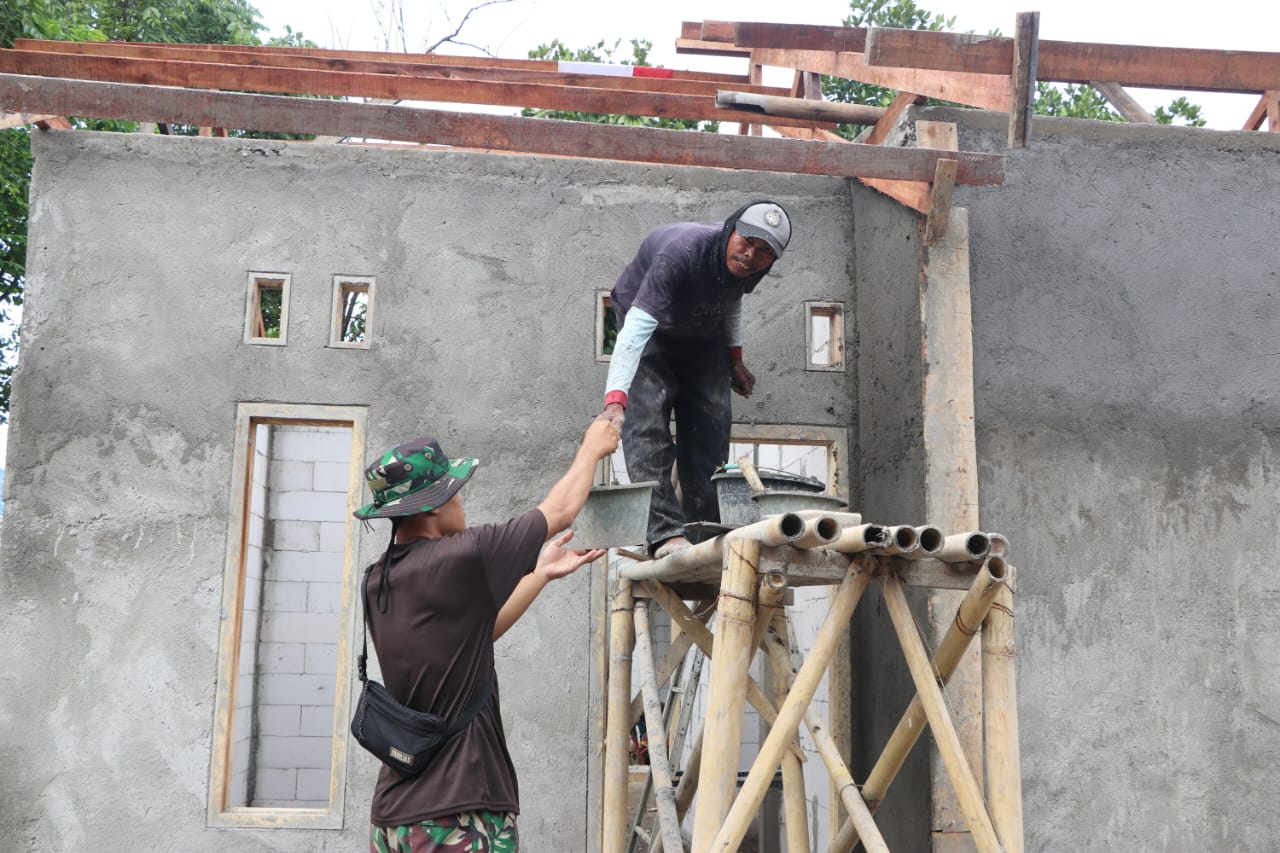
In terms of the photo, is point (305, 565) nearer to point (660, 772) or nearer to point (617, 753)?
point (617, 753)

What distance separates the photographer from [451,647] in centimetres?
281

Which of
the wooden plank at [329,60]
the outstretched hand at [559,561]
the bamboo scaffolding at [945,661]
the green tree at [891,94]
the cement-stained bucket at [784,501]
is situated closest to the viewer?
the bamboo scaffolding at [945,661]

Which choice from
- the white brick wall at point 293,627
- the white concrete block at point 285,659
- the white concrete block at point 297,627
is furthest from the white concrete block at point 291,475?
the white concrete block at point 285,659

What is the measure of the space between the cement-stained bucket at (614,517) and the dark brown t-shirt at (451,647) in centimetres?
68

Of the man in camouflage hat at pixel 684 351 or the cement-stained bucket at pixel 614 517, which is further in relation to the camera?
the man in camouflage hat at pixel 684 351

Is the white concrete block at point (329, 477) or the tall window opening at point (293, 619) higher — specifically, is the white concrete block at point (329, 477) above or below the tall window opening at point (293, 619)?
above

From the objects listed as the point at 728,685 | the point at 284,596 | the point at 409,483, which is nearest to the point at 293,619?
the point at 284,596

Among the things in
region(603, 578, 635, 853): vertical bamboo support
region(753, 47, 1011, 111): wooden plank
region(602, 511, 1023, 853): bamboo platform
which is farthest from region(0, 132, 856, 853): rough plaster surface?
region(602, 511, 1023, 853): bamboo platform

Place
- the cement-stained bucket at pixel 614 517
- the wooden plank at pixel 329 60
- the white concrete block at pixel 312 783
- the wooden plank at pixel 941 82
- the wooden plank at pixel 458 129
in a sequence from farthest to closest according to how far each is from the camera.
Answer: the white concrete block at pixel 312 783 → the wooden plank at pixel 329 60 → the wooden plank at pixel 941 82 → the wooden plank at pixel 458 129 → the cement-stained bucket at pixel 614 517

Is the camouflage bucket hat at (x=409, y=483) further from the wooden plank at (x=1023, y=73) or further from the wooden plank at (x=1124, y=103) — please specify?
the wooden plank at (x=1124, y=103)

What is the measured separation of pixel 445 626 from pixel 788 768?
146 cm

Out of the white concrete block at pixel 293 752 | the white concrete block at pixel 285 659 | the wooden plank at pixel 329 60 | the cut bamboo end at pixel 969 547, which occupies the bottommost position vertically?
the white concrete block at pixel 293 752

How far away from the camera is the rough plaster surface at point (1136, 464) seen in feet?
15.1

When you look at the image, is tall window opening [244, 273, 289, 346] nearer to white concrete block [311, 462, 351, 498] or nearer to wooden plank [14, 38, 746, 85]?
wooden plank [14, 38, 746, 85]
